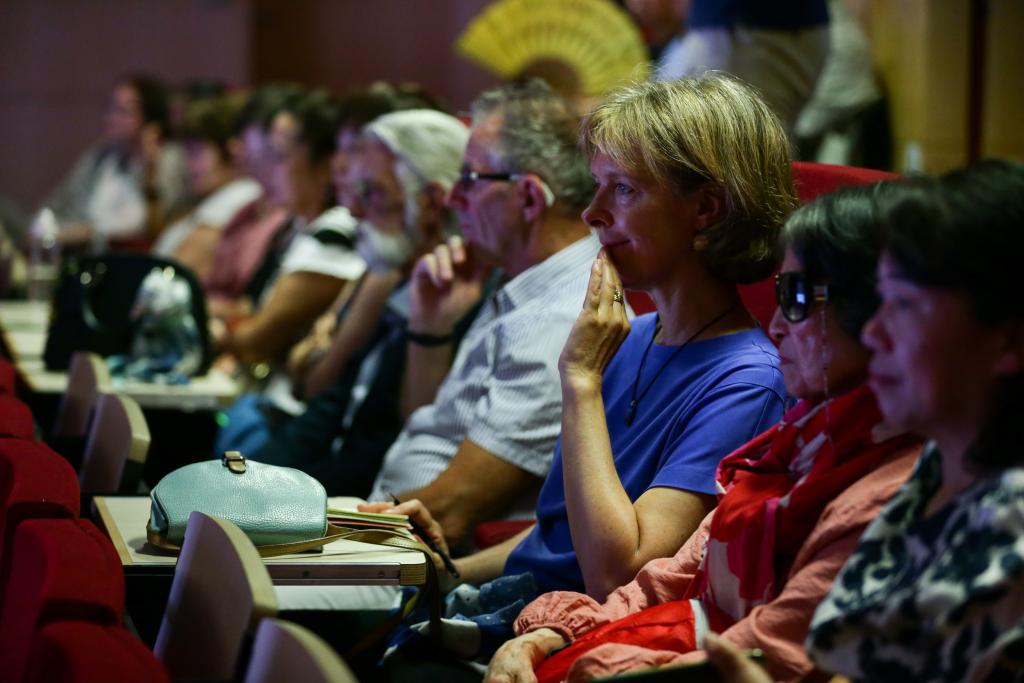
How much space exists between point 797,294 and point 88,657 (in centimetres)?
92

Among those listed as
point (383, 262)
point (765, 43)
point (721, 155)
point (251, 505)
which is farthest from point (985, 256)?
point (765, 43)

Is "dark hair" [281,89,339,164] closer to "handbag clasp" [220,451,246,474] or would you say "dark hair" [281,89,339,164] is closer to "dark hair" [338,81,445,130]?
"dark hair" [338,81,445,130]

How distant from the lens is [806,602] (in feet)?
5.23

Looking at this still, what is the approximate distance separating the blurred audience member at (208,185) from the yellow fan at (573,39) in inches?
55.9

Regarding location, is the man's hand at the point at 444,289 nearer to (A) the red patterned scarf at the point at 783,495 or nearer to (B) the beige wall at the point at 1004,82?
(A) the red patterned scarf at the point at 783,495

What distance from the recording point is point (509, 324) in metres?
2.78

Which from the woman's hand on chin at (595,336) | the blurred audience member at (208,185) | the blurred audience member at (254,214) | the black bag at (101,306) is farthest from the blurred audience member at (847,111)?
the woman's hand on chin at (595,336)

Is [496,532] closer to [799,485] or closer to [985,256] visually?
[799,485]

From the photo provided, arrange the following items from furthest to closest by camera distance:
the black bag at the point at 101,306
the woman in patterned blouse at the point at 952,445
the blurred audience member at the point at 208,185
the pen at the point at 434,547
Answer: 1. the blurred audience member at the point at 208,185
2. the black bag at the point at 101,306
3. the pen at the point at 434,547
4. the woman in patterned blouse at the point at 952,445

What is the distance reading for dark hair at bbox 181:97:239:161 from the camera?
6.91m

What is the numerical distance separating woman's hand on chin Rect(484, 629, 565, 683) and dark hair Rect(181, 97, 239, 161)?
17.1 ft

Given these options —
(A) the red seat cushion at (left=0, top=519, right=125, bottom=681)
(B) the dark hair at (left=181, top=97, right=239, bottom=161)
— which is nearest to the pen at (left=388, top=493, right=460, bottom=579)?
(A) the red seat cushion at (left=0, top=519, right=125, bottom=681)

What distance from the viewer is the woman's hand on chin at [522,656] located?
1.93 metres

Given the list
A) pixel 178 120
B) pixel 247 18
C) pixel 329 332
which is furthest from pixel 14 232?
pixel 329 332
